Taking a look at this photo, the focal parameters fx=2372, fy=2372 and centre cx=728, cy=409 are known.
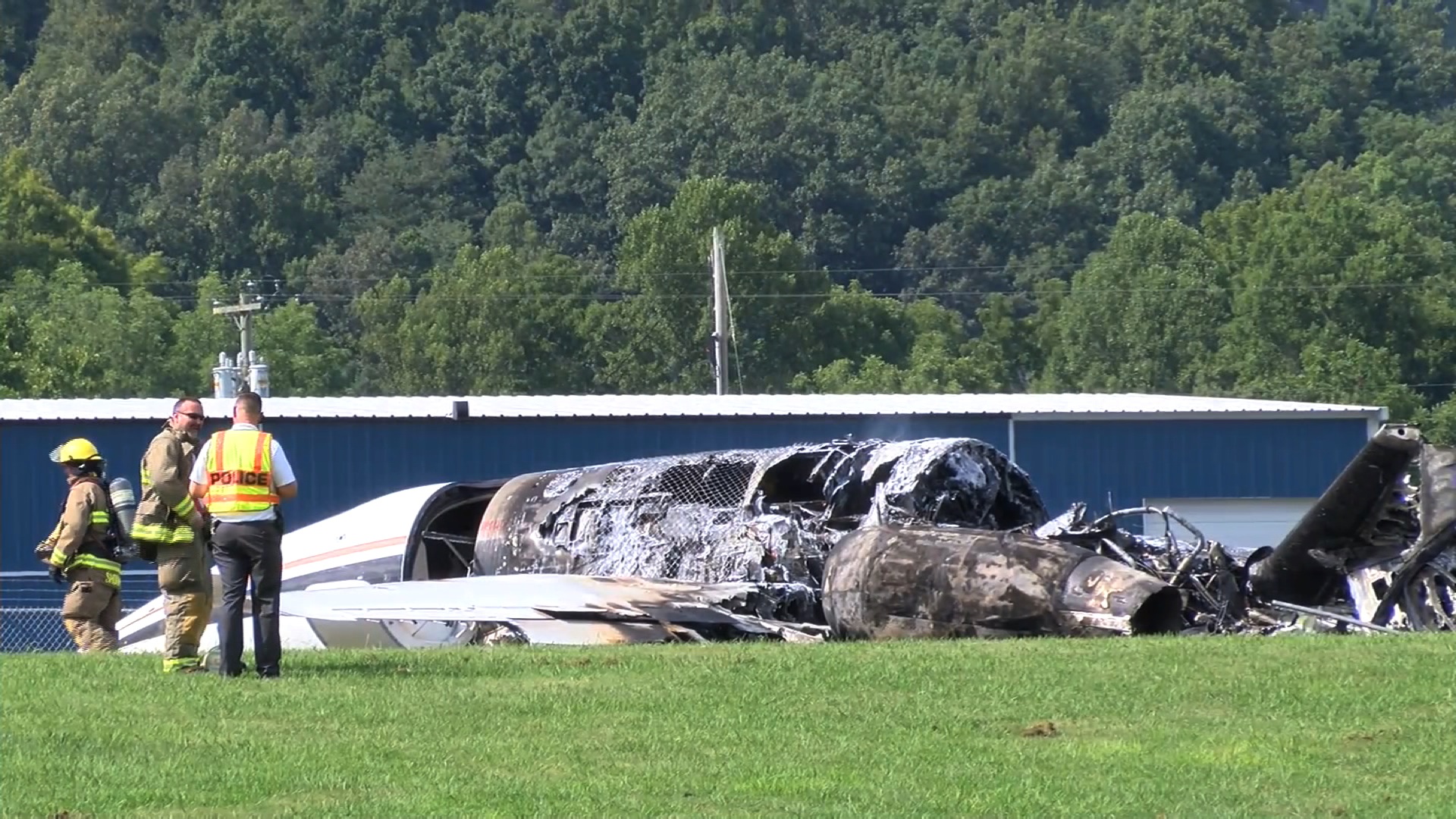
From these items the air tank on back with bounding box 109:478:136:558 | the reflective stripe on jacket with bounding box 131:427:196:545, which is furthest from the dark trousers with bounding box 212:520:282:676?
the air tank on back with bounding box 109:478:136:558

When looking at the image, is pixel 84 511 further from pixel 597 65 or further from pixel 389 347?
pixel 597 65

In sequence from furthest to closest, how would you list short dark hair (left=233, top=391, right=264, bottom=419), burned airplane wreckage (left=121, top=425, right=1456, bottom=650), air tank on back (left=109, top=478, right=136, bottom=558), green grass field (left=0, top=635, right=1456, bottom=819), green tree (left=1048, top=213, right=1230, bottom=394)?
green tree (left=1048, top=213, right=1230, bottom=394)
air tank on back (left=109, top=478, right=136, bottom=558)
burned airplane wreckage (left=121, top=425, right=1456, bottom=650)
short dark hair (left=233, top=391, right=264, bottom=419)
green grass field (left=0, top=635, right=1456, bottom=819)

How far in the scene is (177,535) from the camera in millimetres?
14195

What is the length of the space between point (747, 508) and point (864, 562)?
230cm

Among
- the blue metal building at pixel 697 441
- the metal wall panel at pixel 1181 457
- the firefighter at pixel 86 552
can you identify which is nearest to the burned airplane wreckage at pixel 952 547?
the firefighter at pixel 86 552

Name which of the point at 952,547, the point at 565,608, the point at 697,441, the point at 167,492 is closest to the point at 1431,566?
the point at 952,547

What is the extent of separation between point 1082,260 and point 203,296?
136 ft

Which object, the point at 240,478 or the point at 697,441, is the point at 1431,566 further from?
the point at 697,441

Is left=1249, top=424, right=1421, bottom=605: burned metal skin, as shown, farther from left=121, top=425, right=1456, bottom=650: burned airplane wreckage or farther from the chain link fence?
the chain link fence

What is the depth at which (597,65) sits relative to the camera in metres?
131

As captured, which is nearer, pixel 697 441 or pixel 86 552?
pixel 86 552

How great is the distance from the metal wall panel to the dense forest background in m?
39.9

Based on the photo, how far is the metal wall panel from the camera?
Result: 3331 cm

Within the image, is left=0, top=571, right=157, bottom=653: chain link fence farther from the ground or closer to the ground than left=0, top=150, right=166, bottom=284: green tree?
closer to the ground
